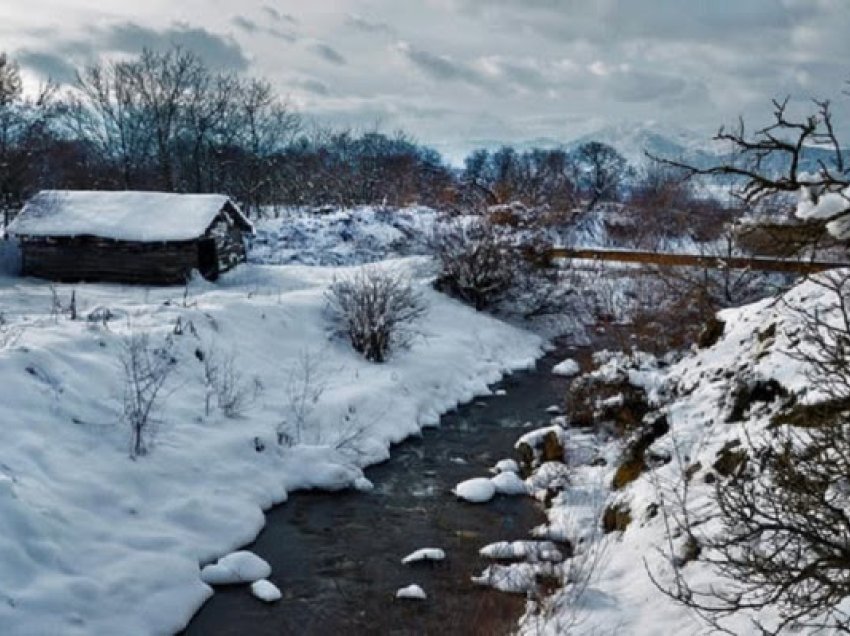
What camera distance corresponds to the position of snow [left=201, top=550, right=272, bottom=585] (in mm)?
9367

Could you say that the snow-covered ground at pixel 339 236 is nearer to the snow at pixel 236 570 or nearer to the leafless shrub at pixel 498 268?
the leafless shrub at pixel 498 268

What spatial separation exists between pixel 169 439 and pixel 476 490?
14.4ft

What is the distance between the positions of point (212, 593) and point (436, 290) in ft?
52.6

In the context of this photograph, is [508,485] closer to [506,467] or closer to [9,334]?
[506,467]

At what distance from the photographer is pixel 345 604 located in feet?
29.5

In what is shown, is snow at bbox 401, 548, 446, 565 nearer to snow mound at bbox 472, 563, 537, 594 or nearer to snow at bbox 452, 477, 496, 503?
snow mound at bbox 472, 563, 537, 594

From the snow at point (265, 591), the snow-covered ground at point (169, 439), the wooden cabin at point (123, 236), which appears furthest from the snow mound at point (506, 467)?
the wooden cabin at point (123, 236)

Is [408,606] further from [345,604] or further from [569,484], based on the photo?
[569,484]

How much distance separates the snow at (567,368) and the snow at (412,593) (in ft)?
38.2

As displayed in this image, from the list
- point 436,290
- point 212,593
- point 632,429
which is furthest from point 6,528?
point 436,290

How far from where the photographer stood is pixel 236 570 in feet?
31.1

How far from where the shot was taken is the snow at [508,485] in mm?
12266

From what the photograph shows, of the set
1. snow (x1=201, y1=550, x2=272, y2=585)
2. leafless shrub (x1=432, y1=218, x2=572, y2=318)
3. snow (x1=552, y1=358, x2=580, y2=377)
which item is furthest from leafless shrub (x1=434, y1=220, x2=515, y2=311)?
snow (x1=201, y1=550, x2=272, y2=585)

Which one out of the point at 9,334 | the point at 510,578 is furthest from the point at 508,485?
the point at 9,334
